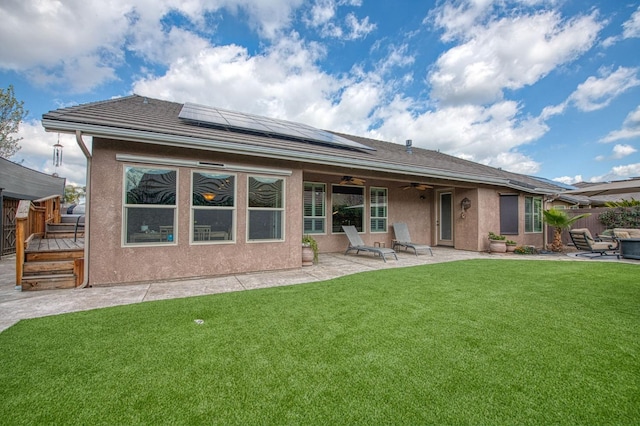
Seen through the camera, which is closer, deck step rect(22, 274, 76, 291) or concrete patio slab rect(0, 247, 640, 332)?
concrete patio slab rect(0, 247, 640, 332)

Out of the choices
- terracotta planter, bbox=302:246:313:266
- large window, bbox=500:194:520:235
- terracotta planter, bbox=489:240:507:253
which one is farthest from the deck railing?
large window, bbox=500:194:520:235

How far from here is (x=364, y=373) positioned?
2.42 meters

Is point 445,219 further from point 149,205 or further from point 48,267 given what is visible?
point 48,267

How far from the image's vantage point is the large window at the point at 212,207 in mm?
6141

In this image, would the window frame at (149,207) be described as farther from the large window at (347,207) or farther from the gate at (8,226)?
the gate at (8,226)

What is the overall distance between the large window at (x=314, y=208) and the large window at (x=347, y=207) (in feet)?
1.39

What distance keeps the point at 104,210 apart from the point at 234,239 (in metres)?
2.62

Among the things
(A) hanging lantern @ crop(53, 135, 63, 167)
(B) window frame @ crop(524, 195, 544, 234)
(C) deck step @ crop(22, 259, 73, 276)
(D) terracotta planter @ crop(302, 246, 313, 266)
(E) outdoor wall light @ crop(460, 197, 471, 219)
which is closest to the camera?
(C) deck step @ crop(22, 259, 73, 276)

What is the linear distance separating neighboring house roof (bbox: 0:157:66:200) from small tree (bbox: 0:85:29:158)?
4.53 meters

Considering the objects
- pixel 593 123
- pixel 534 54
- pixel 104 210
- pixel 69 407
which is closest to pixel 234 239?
pixel 104 210

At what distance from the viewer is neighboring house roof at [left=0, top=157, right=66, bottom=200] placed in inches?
385

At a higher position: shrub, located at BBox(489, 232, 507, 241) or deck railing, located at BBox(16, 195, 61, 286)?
deck railing, located at BBox(16, 195, 61, 286)

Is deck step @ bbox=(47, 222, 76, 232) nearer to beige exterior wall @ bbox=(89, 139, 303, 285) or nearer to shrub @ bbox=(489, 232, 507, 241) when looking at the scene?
beige exterior wall @ bbox=(89, 139, 303, 285)

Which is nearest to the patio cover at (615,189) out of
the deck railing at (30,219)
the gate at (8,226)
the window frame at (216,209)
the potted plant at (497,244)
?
the potted plant at (497,244)
